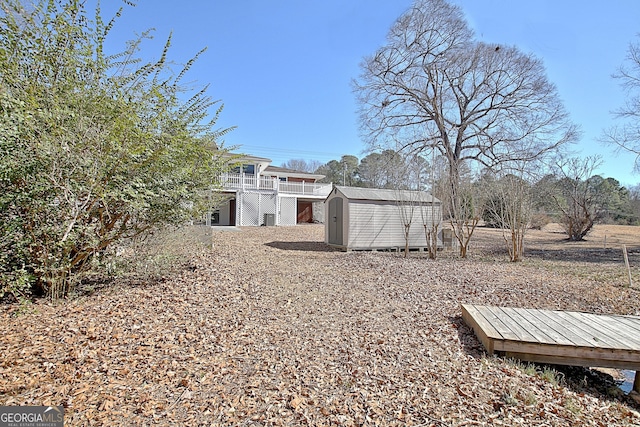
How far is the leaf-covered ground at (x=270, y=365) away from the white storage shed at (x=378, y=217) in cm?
565

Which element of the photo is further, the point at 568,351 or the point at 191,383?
the point at 568,351

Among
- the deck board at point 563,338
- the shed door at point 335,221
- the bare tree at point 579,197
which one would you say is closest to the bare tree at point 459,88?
the bare tree at point 579,197

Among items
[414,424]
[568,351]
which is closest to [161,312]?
[414,424]

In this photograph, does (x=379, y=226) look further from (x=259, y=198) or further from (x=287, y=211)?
(x=287, y=211)

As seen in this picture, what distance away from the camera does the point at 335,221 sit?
11320 millimetres

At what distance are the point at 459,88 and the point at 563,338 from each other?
16.7 m

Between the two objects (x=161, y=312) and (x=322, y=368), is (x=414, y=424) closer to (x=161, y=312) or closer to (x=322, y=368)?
(x=322, y=368)

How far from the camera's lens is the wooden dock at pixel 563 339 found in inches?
119

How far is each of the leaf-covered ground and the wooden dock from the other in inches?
7.6

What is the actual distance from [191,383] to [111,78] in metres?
3.71

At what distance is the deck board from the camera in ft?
9.92

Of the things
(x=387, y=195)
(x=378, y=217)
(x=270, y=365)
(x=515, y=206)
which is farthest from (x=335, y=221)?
(x=270, y=365)

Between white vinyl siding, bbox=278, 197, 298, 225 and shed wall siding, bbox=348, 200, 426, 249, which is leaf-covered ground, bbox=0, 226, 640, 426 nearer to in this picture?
shed wall siding, bbox=348, 200, 426, 249

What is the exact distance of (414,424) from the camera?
6.84 ft
